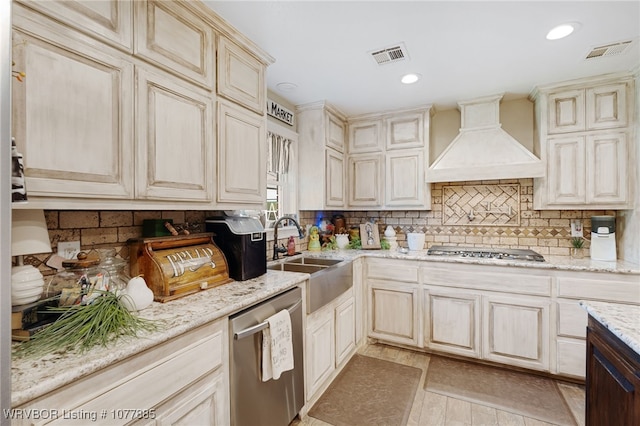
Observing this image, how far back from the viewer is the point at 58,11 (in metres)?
1.07

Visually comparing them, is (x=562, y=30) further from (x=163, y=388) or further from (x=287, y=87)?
(x=163, y=388)

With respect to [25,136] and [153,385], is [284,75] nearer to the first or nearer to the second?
[25,136]

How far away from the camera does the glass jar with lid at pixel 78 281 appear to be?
117cm

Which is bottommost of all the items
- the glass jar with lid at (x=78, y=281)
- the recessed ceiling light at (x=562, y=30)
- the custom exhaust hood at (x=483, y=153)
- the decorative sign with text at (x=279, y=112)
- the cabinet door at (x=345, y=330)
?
the cabinet door at (x=345, y=330)

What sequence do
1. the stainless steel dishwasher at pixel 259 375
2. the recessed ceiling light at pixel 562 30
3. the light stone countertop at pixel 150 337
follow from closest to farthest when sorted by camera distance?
the light stone countertop at pixel 150 337 < the stainless steel dishwasher at pixel 259 375 < the recessed ceiling light at pixel 562 30

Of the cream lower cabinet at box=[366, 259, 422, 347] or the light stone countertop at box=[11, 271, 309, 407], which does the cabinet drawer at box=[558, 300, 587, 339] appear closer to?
the cream lower cabinet at box=[366, 259, 422, 347]

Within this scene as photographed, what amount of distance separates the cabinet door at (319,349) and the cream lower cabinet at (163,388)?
786 millimetres

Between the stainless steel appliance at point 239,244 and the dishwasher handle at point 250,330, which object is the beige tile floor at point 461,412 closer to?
the dishwasher handle at point 250,330

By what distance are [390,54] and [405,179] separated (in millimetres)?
1518

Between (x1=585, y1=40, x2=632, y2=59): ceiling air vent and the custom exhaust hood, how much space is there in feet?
2.60

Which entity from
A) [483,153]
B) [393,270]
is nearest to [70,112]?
[393,270]

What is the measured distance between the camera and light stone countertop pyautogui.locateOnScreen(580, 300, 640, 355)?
3.42 ft

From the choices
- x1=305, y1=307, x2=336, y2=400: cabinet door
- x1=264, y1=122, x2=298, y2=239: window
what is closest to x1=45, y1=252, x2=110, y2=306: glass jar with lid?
x1=305, y1=307, x2=336, y2=400: cabinet door

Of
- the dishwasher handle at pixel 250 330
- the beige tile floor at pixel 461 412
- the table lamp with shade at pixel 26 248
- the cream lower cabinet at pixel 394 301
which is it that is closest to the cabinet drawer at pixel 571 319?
the beige tile floor at pixel 461 412
